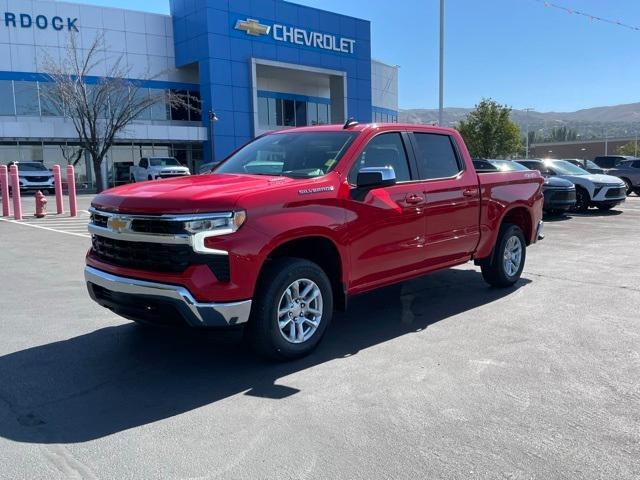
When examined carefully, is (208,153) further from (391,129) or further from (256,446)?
(256,446)

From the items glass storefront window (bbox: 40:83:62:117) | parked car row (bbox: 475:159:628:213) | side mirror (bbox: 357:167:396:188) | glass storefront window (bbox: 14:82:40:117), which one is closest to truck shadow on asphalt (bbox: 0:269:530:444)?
side mirror (bbox: 357:167:396:188)

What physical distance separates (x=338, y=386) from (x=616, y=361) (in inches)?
92.3

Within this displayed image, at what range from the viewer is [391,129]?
5.59 meters

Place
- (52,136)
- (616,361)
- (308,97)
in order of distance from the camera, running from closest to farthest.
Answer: (616,361) → (52,136) → (308,97)

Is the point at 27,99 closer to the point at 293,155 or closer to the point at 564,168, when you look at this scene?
the point at 564,168

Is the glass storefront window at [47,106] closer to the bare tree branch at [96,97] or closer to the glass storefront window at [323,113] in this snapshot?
the bare tree branch at [96,97]

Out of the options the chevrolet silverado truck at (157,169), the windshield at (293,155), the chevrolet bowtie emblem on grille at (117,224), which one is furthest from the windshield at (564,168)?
the chevrolet silverado truck at (157,169)

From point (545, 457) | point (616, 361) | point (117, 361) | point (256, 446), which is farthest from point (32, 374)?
point (616, 361)

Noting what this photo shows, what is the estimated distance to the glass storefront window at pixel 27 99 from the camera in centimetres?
3378

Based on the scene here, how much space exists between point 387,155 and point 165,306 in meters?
2.67

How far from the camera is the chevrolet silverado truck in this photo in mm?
28812

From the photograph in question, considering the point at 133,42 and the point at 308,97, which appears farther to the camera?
the point at 308,97

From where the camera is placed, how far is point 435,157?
611cm

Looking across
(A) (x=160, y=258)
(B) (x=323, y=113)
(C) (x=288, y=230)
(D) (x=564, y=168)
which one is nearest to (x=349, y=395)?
(C) (x=288, y=230)
